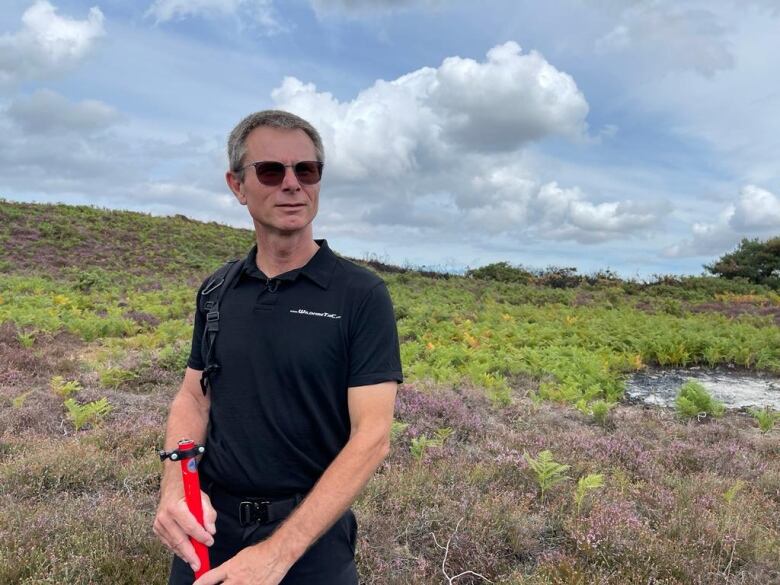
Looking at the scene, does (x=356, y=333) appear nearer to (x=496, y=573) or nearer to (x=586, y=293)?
(x=496, y=573)

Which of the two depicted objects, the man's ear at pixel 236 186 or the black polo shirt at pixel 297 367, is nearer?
the black polo shirt at pixel 297 367

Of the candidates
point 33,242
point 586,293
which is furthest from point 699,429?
point 33,242

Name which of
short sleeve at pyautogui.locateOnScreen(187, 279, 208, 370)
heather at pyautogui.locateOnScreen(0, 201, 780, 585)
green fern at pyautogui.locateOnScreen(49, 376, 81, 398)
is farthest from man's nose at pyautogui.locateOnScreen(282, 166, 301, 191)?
green fern at pyautogui.locateOnScreen(49, 376, 81, 398)

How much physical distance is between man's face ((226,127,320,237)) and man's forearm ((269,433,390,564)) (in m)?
0.93

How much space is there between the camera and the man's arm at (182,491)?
Answer: 2.15 m

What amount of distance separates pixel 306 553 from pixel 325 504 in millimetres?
443

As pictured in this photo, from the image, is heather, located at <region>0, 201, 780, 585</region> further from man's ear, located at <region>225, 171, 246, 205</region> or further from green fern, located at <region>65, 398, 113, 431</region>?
man's ear, located at <region>225, 171, 246, 205</region>

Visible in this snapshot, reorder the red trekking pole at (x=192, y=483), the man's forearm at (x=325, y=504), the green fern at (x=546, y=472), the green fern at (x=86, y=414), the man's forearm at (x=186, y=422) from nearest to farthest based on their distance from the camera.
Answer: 1. the man's forearm at (x=325, y=504)
2. the red trekking pole at (x=192, y=483)
3. the man's forearm at (x=186, y=422)
4. the green fern at (x=546, y=472)
5. the green fern at (x=86, y=414)

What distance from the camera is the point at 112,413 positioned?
23.8 feet

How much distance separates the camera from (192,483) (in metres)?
2.13

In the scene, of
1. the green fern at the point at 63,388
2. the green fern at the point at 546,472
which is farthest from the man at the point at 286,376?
the green fern at the point at 63,388

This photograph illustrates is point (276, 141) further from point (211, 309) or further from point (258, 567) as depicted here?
point (258, 567)

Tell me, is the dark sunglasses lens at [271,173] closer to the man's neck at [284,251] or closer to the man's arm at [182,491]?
the man's neck at [284,251]

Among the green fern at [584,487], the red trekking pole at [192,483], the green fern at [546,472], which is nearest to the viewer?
the red trekking pole at [192,483]
